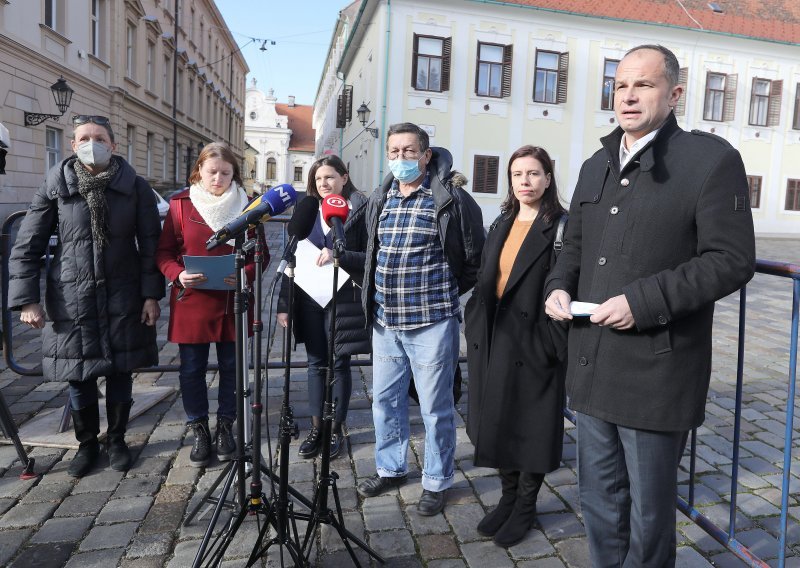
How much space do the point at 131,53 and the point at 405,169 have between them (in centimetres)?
Result: 2482

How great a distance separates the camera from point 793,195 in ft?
92.3

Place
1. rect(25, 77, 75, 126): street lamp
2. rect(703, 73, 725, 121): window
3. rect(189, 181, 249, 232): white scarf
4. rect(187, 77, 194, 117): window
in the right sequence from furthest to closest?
rect(187, 77, 194, 117): window → rect(703, 73, 725, 121): window → rect(25, 77, 75, 126): street lamp → rect(189, 181, 249, 232): white scarf

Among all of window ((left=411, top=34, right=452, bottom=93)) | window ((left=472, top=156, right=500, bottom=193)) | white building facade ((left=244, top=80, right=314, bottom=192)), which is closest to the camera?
window ((left=411, top=34, right=452, bottom=93))

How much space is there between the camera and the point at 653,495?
2.03m

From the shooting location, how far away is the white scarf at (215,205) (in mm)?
3533

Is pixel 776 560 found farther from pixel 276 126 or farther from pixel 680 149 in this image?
pixel 276 126

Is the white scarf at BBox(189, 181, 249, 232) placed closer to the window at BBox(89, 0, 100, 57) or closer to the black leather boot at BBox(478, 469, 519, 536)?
the black leather boot at BBox(478, 469, 519, 536)

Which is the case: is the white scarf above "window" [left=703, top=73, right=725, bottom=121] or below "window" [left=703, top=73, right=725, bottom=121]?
below

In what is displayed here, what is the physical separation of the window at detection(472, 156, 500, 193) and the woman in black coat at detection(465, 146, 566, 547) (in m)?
21.4

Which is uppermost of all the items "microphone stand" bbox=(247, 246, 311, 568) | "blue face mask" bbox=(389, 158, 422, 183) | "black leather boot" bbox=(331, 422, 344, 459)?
"blue face mask" bbox=(389, 158, 422, 183)

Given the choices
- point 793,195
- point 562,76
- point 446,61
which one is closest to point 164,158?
point 446,61

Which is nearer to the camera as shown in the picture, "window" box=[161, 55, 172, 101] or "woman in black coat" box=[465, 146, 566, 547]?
"woman in black coat" box=[465, 146, 566, 547]

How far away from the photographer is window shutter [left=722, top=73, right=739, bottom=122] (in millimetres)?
26516

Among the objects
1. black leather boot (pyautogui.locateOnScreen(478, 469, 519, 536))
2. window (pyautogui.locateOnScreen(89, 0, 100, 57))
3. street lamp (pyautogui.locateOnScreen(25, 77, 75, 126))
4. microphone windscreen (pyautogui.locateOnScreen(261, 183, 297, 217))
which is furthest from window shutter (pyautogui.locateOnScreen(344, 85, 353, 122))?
microphone windscreen (pyautogui.locateOnScreen(261, 183, 297, 217))
